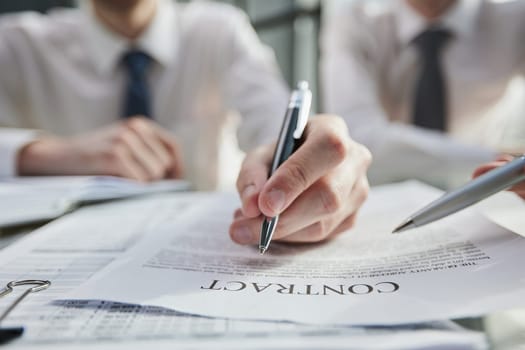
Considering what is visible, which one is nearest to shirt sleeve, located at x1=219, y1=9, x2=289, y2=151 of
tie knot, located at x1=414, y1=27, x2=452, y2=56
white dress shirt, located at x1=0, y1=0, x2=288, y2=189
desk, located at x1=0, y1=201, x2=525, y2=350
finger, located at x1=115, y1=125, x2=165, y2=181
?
white dress shirt, located at x1=0, y1=0, x2=288, y2=189

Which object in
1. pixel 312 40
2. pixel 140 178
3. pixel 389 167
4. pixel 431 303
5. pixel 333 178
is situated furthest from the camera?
pixel 312 40

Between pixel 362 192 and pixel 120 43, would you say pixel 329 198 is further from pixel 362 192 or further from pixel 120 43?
pixel 120 43

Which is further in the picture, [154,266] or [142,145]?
[142,145]

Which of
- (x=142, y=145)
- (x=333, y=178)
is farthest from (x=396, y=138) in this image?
(x=333, y=178)

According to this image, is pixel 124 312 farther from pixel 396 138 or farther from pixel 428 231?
pixel 396 138

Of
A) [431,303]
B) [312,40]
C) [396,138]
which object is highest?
[312,40]

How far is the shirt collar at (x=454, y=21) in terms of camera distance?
1.11 meters

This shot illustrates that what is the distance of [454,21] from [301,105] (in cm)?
96

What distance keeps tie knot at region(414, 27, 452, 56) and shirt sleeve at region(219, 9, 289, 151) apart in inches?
15.1

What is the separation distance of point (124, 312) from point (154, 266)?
0.22 ft

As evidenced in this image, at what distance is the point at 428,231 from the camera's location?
33cm

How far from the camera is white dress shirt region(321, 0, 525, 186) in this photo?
1.12 metres

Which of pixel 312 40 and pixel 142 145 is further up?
pixel 312 40

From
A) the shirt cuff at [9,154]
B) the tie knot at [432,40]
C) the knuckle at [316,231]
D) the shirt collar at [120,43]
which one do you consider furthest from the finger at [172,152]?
the tie knot at [432,40]
